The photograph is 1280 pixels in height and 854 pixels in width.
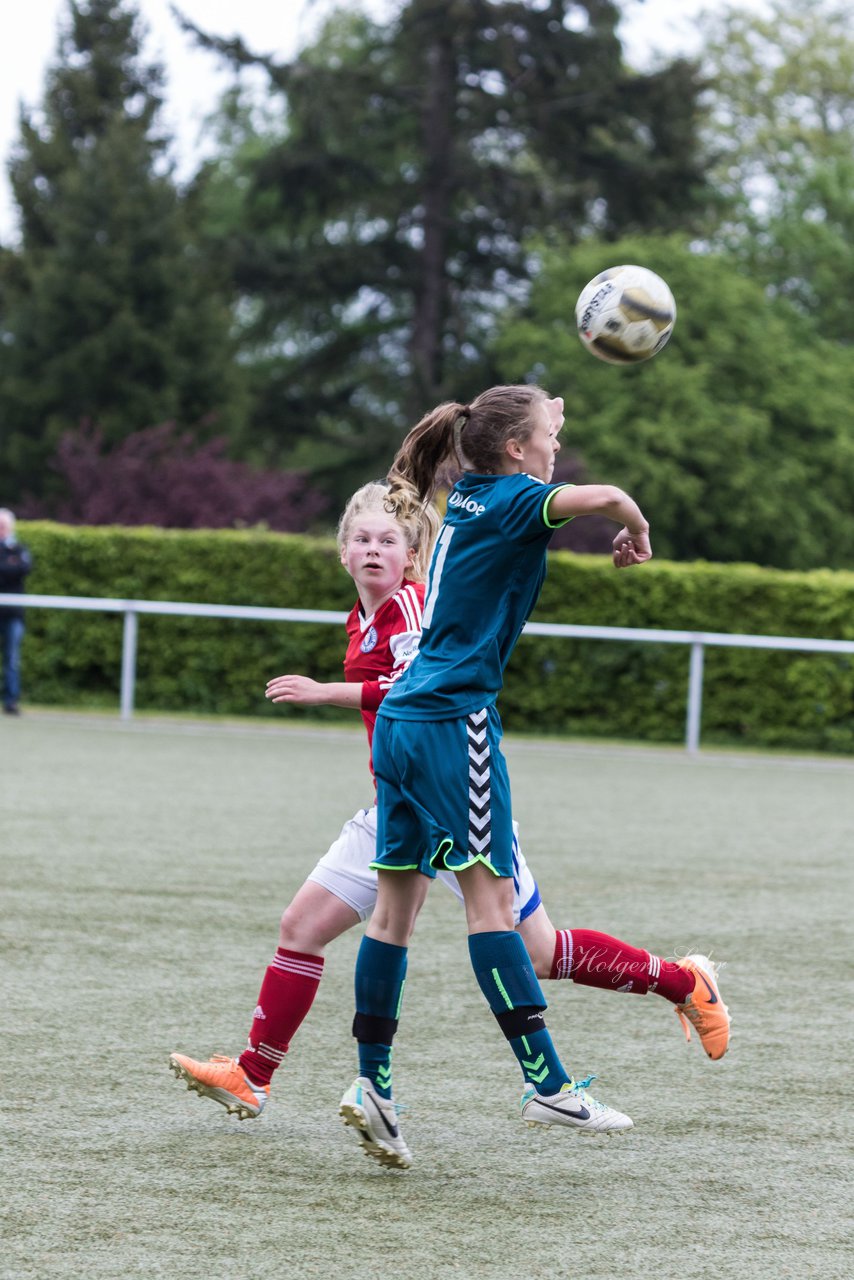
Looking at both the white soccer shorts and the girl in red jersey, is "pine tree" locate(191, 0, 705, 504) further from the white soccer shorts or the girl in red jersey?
the white soccer shorts

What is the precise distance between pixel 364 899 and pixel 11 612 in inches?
543

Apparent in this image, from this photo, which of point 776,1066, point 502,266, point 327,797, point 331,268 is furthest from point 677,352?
point 776,1066

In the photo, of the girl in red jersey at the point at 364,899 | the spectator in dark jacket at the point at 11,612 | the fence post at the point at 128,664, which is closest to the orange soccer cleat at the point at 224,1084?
the girl in red jersey at the point at 364,899

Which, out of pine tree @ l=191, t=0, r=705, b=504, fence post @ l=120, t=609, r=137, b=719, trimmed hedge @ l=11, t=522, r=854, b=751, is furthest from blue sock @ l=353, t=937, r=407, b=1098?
pine tree @ l=191, t=0, r=705, b=504

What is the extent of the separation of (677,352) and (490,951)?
33.8 m

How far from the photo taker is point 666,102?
35.9 metres

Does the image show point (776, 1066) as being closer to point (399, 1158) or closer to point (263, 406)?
point (399, 1158)

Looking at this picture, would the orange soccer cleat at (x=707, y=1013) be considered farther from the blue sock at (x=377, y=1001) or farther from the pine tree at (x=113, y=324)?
the pine tree at (x=113, y=324)

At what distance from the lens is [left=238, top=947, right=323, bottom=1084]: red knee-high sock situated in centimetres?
414

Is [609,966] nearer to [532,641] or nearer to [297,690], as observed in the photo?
[297,690]

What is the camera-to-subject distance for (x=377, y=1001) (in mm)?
3941

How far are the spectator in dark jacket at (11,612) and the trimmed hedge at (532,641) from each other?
51.6 inches

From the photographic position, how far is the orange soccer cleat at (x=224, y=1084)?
4062 millimetres

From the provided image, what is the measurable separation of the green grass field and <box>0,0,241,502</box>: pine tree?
84.2 ft
